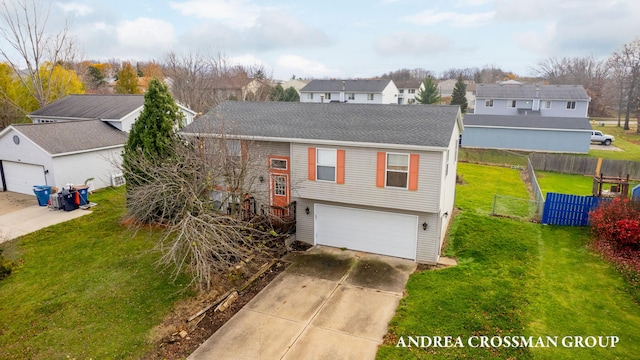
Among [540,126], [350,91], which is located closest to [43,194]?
[540,126]

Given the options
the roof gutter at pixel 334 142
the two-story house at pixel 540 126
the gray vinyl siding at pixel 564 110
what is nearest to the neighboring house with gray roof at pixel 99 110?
the roof gutter at pixel 334 142

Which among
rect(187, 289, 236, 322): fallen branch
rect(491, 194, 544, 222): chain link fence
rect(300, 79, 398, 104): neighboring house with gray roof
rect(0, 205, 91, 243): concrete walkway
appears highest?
rect(300, 79, 398, 104): neighboring house with gray roof

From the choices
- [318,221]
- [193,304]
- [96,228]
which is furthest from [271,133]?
[96,228]

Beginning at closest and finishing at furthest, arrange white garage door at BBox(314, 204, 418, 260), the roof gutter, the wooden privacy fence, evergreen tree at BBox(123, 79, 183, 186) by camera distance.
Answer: the roof gutter < white garage door at BBox(314, 204, 418, 260) < evergreen tree at BBox(123, 79, 183, 186) < the wooden privacy fence

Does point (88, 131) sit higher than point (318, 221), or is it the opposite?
point (88, 131)

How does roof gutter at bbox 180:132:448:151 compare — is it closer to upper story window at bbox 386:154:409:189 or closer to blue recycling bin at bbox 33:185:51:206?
upper story window at bbox 386:154:409:189

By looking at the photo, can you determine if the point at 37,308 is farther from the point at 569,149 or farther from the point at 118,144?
the point at 569,149

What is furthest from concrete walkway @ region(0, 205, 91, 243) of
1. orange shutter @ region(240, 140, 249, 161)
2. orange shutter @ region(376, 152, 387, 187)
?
orange shutter @ region(376, 152, 387, 187)

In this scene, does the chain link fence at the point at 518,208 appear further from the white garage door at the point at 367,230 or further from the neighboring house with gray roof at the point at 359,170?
the white garage door at the point at 367,230
